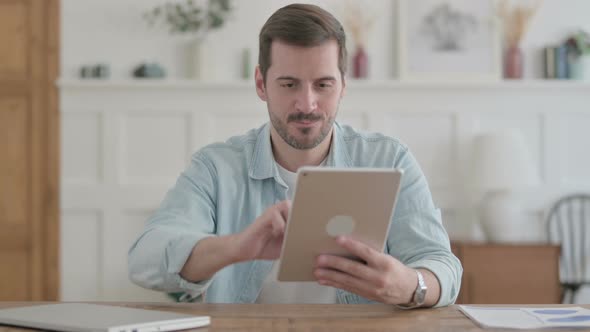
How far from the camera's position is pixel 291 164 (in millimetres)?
2059

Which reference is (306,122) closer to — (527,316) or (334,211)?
(334,211)

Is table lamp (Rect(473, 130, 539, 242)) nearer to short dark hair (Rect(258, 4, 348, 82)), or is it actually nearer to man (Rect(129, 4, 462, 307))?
man (Rect(129, 4, 462, 307))

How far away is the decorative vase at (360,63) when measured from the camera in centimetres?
454

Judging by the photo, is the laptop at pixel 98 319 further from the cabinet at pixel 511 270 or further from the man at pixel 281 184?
the cabinet at pixel 511 270

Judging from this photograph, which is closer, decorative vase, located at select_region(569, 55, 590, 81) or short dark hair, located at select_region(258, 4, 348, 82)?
short dark hair, located at select_region(258, 4, 348, 82)

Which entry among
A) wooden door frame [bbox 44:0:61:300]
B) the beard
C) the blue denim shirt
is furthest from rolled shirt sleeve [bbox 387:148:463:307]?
wooden door frame [bbox 44:0:61:300]

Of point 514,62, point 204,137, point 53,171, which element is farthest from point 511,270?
point 53,171

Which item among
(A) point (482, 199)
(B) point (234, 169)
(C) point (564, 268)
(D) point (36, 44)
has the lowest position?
(C) point (564, 268)

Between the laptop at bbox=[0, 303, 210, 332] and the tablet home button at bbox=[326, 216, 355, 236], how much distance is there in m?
0.27

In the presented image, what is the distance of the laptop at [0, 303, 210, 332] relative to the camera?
1.31 metres

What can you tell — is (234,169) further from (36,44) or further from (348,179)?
(36,44)

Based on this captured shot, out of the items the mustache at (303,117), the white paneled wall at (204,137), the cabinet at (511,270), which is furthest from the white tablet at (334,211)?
the white paneled wall at (204,137)

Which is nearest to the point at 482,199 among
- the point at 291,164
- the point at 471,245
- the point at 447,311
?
the point at 471,245

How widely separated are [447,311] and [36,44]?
144 inches
